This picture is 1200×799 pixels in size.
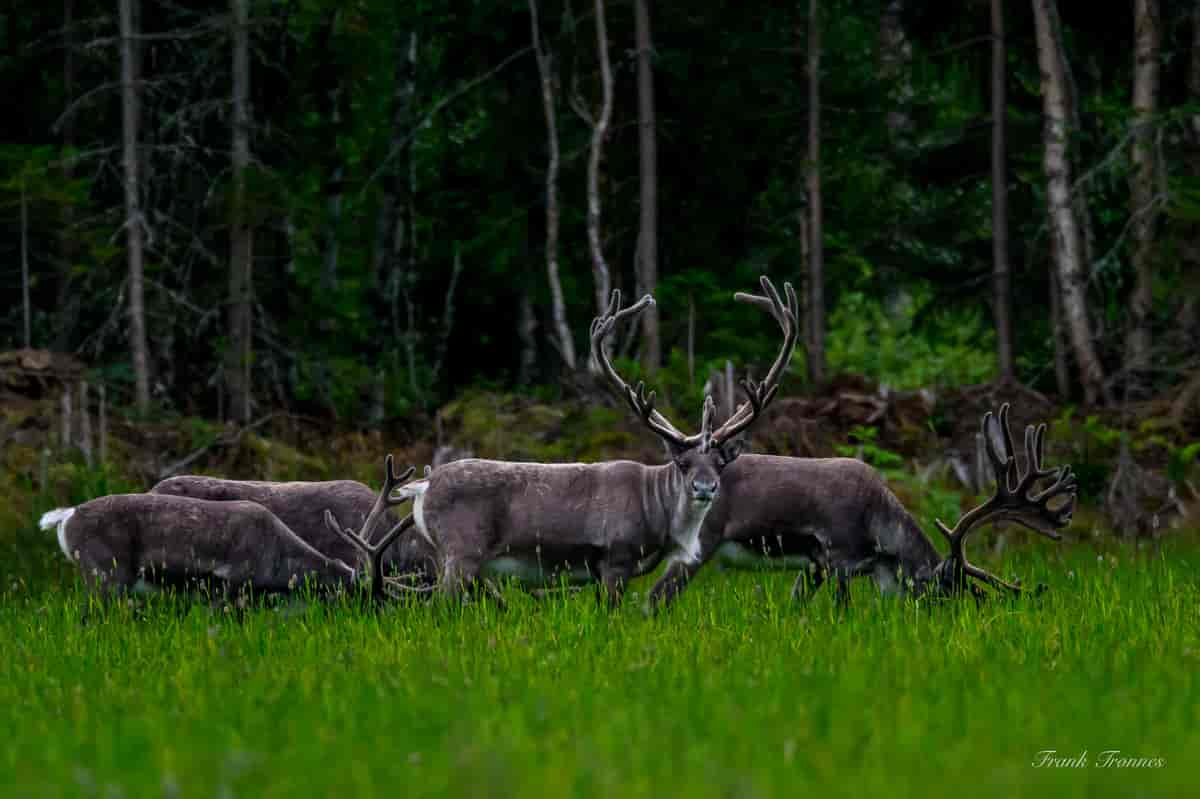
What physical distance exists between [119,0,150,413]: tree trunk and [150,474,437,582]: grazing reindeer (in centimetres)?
1031

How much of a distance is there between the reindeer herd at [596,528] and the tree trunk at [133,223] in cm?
1150

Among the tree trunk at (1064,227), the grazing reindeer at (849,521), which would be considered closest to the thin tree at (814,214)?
the tree trunk at (1064,227)

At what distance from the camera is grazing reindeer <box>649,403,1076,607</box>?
9.74m

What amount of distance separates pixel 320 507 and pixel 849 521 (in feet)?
12.0

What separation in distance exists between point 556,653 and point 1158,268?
12.9 m

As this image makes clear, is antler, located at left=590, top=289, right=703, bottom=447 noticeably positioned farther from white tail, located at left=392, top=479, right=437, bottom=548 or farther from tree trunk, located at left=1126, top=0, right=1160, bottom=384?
tree trunk, located at left=1126, top=0, right=1160, bottom=384

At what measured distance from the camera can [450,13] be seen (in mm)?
24688

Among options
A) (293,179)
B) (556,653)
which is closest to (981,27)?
(293,179)

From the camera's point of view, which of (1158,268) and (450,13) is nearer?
(1158,268)

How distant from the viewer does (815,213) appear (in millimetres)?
23094

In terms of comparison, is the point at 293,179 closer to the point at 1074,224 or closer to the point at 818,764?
the point at 1074,224

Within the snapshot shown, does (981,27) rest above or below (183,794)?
above

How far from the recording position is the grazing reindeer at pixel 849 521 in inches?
384

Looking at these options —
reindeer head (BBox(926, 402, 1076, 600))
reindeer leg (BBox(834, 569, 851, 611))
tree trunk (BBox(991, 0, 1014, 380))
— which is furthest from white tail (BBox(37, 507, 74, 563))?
tree trunk (BBox(991, 0, 1014, 380))
